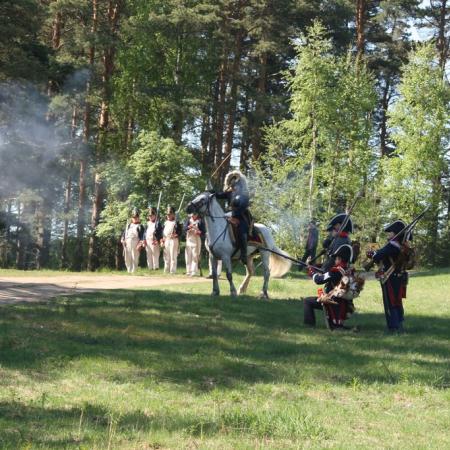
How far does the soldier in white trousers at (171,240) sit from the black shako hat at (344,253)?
14246 millimetres

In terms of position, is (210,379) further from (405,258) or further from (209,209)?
(209,209)

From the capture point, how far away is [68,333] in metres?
11.7

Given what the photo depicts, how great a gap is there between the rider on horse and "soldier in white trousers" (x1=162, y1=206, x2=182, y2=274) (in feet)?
31.1

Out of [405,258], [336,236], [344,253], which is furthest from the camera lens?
[336,236]

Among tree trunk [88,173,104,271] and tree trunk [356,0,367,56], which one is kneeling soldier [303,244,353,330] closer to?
tree trunk [88,173,104,271]

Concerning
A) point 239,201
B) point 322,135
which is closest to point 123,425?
point 239,201

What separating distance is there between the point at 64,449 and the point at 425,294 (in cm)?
1726

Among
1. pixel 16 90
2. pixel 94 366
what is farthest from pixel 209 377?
pixel 16 90

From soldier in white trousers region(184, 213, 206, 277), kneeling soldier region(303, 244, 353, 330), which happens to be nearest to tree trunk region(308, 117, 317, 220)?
soldier in white trousers region(184, 213, 206, 277)

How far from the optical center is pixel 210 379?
955cm

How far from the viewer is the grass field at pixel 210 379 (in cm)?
716

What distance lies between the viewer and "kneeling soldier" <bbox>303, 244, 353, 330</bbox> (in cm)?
1334

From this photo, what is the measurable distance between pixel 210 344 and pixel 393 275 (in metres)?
3.89

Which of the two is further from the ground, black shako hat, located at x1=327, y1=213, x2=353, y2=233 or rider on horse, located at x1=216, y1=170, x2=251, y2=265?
rider on horse, located at x1=216, y1=170, x2=251, y2=265
